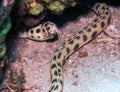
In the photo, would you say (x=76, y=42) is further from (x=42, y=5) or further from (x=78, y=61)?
(x=42, y=5)

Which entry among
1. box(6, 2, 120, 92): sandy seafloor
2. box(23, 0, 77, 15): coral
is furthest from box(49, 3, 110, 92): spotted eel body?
box(23, 0, 77, 15): coral

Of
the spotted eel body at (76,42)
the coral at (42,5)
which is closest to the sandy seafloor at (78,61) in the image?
the spotted eel body at (76,42)

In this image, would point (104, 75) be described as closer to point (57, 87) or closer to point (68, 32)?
point (57, 87)

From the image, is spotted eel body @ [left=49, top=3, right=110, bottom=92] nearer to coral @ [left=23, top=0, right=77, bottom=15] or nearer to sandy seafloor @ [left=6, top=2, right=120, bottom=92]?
sandy seafloor @ [left=6, top=2, right=120, bottom=92]

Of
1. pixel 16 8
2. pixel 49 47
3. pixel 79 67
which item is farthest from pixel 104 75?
pixel 16 8

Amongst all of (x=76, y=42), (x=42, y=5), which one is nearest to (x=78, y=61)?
(x=76, y=42)
